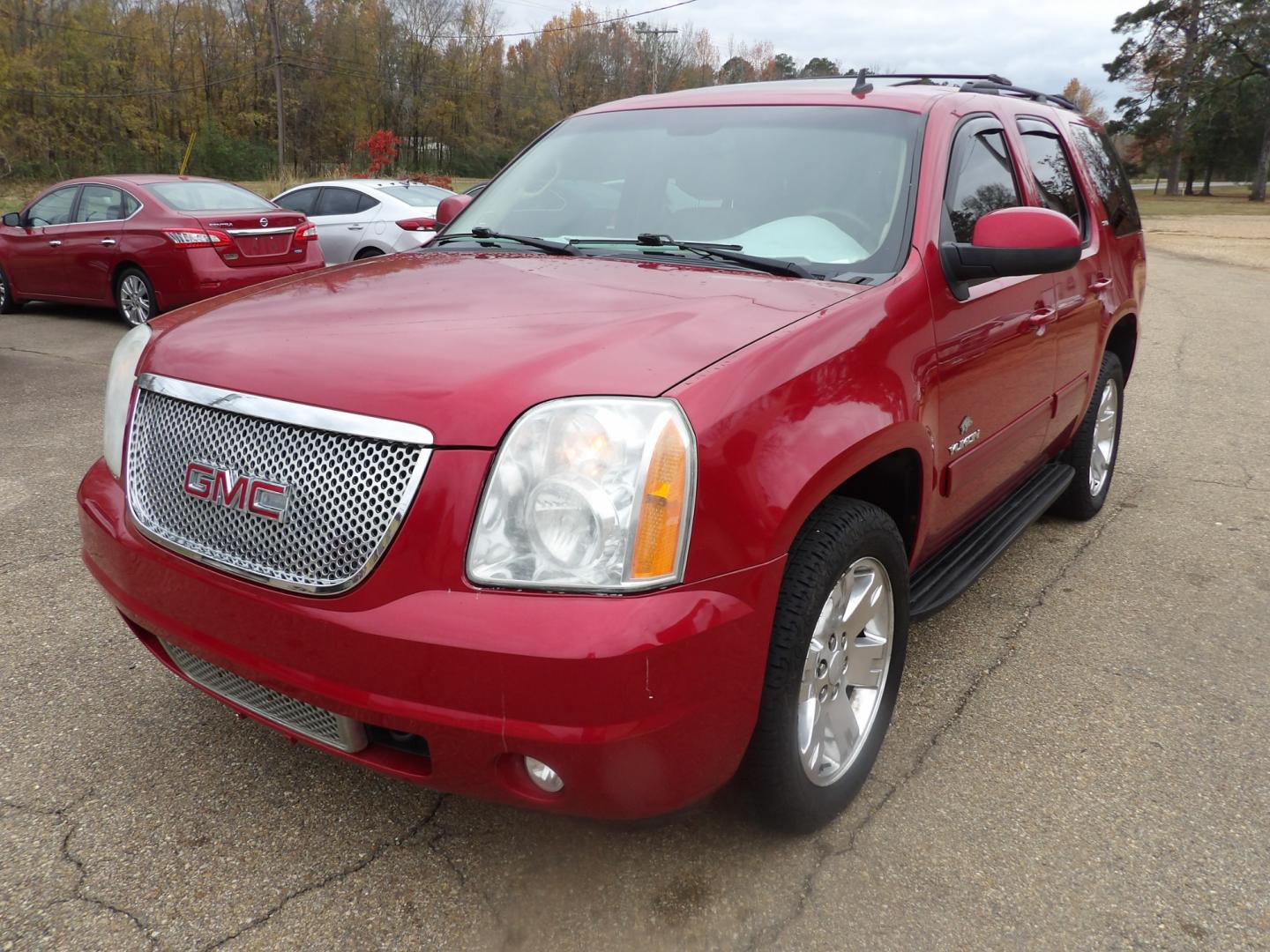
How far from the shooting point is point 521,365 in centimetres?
198

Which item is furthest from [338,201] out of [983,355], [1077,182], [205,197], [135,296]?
[983,355]

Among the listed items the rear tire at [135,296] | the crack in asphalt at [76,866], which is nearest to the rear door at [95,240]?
the rear tire at [135,296]

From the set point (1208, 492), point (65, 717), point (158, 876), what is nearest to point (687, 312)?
point (158, 876)

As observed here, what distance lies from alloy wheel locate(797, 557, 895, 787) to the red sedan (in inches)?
312

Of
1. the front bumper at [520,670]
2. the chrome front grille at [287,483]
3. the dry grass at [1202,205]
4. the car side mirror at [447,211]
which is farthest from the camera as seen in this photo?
the dry grass at [1202,205]

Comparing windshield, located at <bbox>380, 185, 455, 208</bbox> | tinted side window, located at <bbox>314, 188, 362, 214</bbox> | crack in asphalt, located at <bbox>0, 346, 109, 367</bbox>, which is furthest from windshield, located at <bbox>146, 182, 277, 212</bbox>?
windshield, located at <bbox>380, 185, 455, 208</bbox>

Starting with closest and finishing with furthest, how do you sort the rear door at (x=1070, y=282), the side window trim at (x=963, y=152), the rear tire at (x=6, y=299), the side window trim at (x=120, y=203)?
the side window trim at (x=963, y=152), the rear door at (x=1070, y=282), the side window trim at (x=120, y=203), the rear tire at (x=6, y=299)

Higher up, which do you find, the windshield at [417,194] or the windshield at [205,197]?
the windshield at [417,194]

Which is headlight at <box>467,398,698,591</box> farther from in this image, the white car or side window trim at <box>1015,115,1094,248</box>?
the white car

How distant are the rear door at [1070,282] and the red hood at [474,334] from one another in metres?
1.67

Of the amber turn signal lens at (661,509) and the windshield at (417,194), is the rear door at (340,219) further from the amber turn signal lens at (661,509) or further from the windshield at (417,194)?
the amber turn signal lens at (661,509)

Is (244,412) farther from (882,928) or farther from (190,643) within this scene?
(882,928)

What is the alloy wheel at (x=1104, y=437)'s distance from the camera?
4707 mm

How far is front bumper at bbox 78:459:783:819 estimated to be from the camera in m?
1.77
